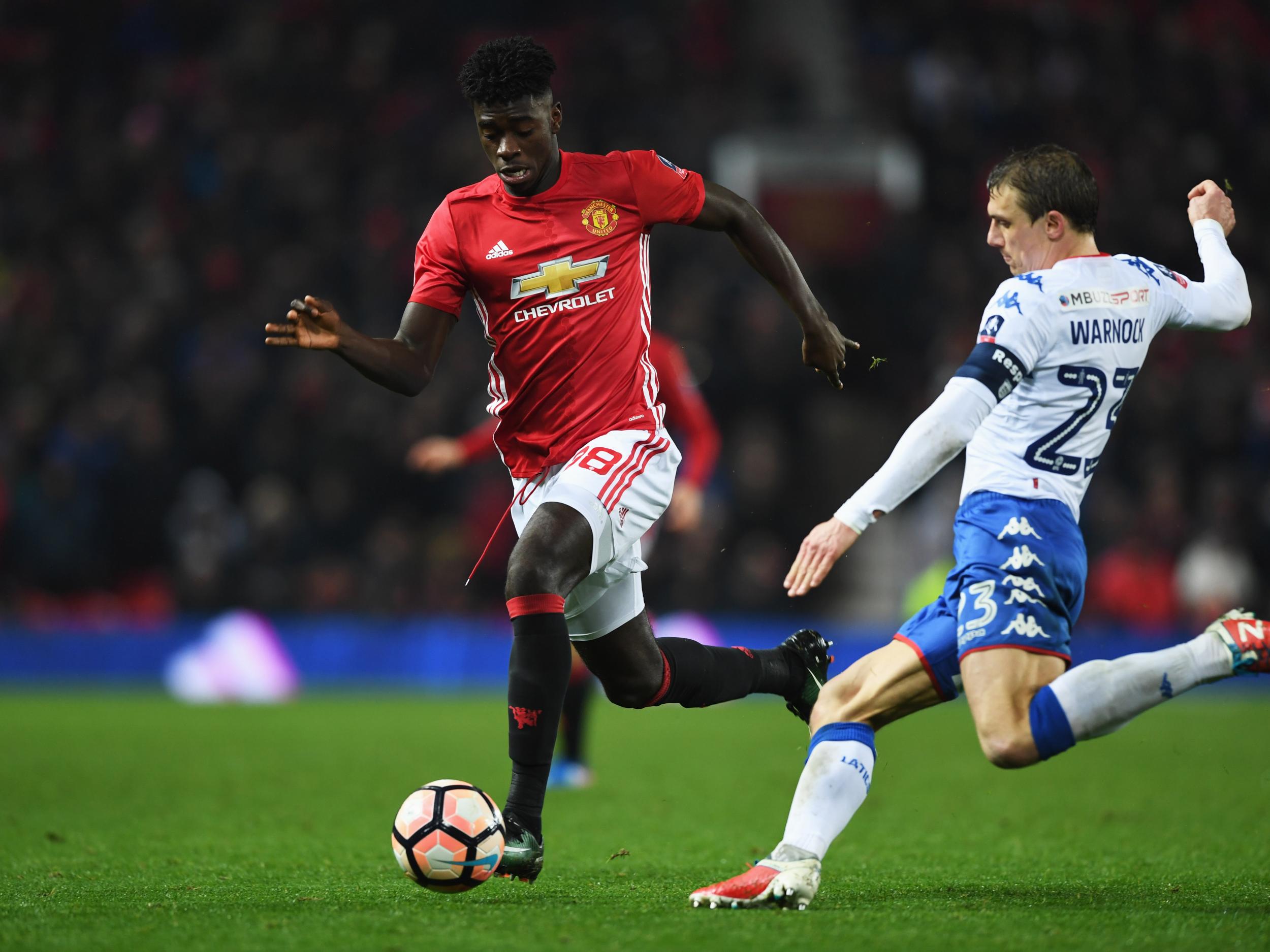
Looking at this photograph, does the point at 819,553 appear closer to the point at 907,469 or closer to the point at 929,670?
the point at 907,469

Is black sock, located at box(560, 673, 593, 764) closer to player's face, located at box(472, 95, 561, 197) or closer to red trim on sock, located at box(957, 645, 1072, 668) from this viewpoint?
player's face, located at box(472, 95, 561, 197)

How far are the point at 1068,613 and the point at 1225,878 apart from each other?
1259 mm

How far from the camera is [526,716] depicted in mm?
4414

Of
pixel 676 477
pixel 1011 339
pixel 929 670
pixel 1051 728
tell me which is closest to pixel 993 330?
pixel 1011 339

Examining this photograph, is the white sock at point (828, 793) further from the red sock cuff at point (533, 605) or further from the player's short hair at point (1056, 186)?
the player's short hair at point (1056, 186)

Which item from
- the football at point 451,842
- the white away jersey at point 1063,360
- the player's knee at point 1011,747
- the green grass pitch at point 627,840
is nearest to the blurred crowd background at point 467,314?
the green grass pitch at point 627,840

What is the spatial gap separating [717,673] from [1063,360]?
167 centimetres

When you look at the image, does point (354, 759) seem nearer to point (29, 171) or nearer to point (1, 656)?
point (1, 656)

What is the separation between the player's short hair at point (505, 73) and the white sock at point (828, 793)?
7.35ft

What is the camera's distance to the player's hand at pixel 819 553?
3980mm

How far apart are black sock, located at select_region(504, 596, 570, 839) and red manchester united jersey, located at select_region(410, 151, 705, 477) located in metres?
0.63

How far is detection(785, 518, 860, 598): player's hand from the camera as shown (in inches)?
157

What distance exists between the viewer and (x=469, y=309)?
601 inches

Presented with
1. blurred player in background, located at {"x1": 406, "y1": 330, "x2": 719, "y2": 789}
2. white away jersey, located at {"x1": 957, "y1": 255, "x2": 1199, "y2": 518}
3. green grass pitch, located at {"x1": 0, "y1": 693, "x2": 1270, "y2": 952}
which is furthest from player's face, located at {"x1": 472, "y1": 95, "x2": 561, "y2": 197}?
blurred player in background, located at {"x1": 406, "y1": 330, "x2": 719, "y2": 789}
